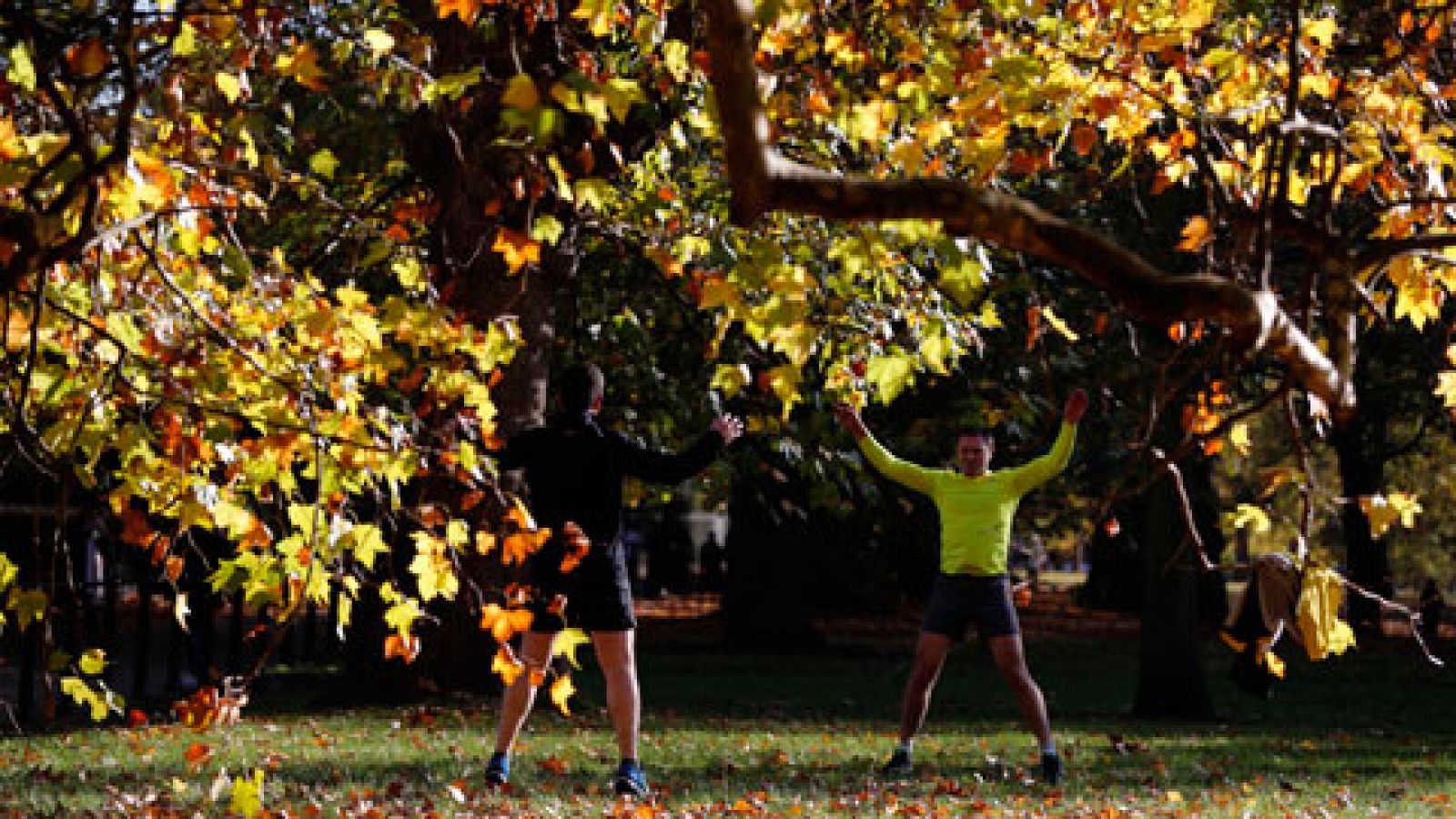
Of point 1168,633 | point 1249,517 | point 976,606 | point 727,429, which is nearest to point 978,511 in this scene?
point 976,606

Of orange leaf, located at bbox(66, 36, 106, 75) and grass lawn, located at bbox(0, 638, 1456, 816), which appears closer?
orange leaf, located at bbox(66, 36, 106, 75)

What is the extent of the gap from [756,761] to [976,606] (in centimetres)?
200

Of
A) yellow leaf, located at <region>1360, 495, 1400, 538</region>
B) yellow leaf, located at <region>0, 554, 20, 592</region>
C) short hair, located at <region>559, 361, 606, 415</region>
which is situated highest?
short hair, located at <region>559, 361, 606, 415</region>

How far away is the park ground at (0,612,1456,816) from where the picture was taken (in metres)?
8.56

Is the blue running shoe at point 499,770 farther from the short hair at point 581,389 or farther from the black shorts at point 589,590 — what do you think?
the short hair at point 581,389

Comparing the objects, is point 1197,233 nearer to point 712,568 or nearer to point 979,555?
point 979,555

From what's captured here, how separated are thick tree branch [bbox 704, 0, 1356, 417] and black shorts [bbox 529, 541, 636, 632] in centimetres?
392

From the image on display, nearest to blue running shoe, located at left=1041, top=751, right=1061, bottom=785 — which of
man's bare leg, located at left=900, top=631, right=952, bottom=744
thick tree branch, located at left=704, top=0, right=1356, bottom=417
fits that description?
man's bare leg, located at left=900, top=631, right=952, bottom=744

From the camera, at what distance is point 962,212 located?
4.37 m

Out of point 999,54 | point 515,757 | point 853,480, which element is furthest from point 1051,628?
point 999,54

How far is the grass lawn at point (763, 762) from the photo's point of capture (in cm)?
859

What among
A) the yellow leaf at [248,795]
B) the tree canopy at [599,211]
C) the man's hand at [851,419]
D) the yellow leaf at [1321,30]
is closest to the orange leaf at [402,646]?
the tree canopy at [599,211]

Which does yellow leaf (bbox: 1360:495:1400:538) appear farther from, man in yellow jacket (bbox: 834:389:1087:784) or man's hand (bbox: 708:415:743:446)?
man in yellow jacket (bbox: 834:389:1087:784)

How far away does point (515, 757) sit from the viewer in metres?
10.5
